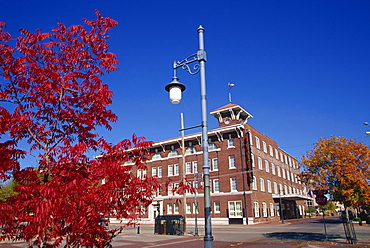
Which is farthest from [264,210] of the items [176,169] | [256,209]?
[176,169]

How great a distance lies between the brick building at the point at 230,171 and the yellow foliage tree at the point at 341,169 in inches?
907

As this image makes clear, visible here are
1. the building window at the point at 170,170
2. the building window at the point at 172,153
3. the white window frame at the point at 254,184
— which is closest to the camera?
the white window frame at the point at 254,184

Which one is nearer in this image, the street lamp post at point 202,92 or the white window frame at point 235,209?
the street lamp post at point 202,92

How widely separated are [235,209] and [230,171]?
549 centimetres

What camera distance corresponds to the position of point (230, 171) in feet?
141

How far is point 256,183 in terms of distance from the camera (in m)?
42.9

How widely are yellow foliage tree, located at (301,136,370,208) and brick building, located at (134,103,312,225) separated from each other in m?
23.0

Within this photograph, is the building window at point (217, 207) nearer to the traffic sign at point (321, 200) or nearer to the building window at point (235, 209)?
the building window at point (235, 209)

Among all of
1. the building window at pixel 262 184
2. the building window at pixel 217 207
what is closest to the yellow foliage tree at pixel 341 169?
the building window at pixel 217 207

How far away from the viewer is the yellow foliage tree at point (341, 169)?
52.7 feet

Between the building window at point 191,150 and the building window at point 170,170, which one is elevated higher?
the building window at point 191,150

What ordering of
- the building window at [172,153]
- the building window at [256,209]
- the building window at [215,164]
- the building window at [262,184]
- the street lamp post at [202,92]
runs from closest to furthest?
the street lamp post at [202,92], the building window at [256,209], the building window at [262,184], the building window at [215,164], the building window at [172,153]

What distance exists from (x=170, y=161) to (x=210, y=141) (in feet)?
27.8

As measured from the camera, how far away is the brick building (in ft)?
135
